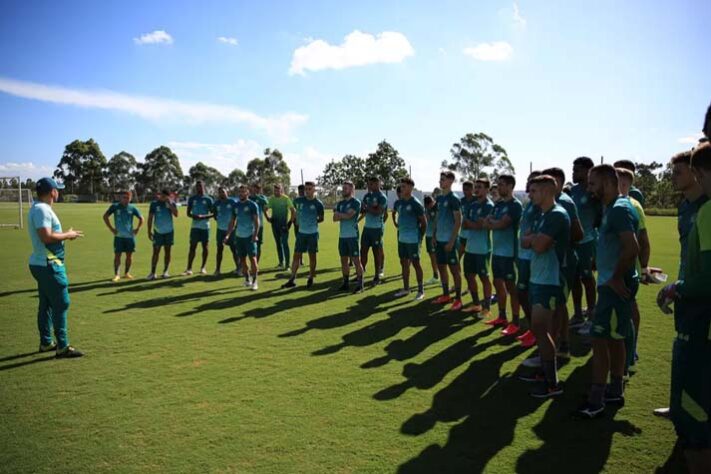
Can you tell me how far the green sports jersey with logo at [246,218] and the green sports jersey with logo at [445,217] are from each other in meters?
4.13

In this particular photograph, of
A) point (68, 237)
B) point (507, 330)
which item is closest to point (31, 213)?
point (68, 237)

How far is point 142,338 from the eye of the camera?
635cm

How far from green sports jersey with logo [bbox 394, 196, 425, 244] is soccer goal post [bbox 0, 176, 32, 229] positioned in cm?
2754

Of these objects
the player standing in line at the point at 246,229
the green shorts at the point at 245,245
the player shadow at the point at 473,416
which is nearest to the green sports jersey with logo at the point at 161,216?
the player standing in line at the point at 246,229

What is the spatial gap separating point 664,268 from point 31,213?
1366 cm

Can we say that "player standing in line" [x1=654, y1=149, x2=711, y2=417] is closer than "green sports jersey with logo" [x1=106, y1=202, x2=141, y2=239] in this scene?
Yes

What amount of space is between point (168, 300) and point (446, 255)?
211 inches

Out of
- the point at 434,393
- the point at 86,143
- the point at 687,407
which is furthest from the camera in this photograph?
the point at 86,143

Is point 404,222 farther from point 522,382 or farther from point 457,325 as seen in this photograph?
point 522,382

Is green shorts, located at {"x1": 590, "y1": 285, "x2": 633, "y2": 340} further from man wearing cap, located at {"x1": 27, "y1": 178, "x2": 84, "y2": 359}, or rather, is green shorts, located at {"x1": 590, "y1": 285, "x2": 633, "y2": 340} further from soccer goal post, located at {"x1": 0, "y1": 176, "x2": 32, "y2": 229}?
soccer goal post, located at {"x1": 0, "y1": 176, "x2": 32, "y2": 229}

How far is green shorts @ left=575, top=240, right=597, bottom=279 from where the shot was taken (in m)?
6.36

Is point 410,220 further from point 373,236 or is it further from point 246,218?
point 246,218

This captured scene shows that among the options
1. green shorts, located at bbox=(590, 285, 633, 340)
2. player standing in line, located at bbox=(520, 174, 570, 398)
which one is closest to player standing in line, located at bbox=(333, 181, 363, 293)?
player standing in line, located at bbox=(520, 174, 570, 398)

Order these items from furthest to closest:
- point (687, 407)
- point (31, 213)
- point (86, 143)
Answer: point (86, 143) < point (31, 213) < point (687, 407)
